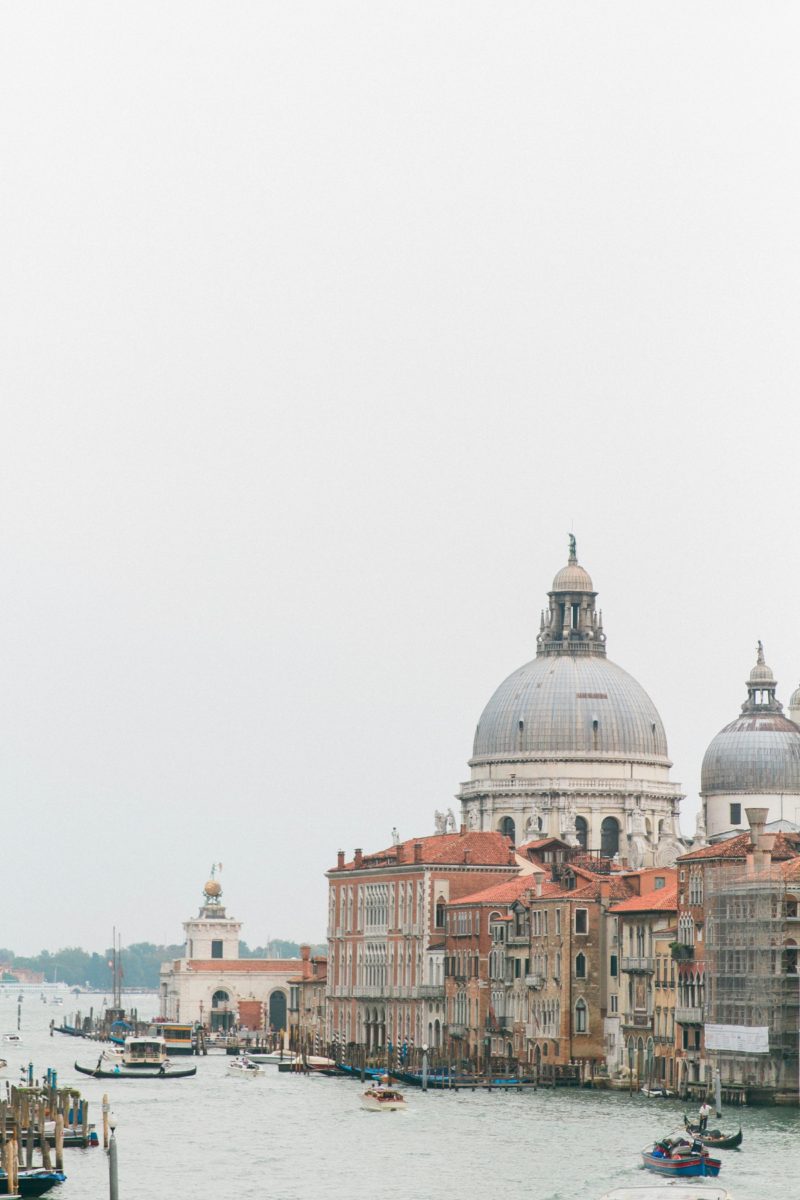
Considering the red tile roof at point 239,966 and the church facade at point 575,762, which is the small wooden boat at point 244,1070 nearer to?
the church facade at point 575,762

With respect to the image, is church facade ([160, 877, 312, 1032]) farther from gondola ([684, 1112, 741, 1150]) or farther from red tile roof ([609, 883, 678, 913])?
gondola ([684, 1112, 741, 1150])

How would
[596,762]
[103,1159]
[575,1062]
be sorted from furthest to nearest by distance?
[596,762] < [575,1062] < [103,1159]

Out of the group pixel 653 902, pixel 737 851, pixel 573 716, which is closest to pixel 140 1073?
pixel 653 902

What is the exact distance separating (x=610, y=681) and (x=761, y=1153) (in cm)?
6429

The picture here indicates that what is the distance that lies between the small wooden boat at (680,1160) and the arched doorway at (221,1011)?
86.0 m

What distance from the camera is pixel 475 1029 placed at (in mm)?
105125

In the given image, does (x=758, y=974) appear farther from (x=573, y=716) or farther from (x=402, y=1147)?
(x=573, y=716)

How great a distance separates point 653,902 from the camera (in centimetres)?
9519

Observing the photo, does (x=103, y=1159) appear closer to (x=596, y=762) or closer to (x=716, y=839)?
(x=716, y=839)

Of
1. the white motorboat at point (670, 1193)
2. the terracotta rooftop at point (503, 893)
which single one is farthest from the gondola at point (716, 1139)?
the terracotta rooftop at point (503, 893)

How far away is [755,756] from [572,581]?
14.1 metres

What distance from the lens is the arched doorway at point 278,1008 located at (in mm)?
149125

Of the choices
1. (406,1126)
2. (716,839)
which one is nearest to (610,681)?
(716,839)

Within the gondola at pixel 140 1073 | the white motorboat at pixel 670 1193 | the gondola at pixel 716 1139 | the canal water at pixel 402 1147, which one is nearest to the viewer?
the white motorboat at pixel 670 1193
